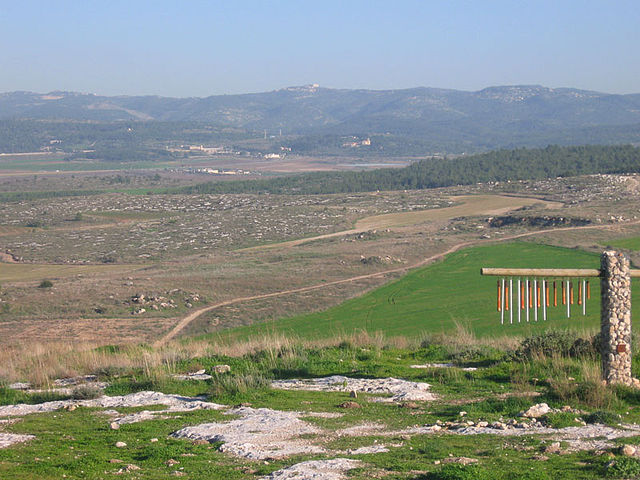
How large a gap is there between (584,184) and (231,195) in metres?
50.3

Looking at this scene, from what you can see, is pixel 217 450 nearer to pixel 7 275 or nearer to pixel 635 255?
pixel 635 255

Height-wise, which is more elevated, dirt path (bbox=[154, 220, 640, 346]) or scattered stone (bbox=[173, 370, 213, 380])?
scattered stone (bbox=[173, 370, 213, 380])

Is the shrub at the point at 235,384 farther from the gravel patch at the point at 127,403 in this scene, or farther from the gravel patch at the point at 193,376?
the gravel patch at the point at 193,376

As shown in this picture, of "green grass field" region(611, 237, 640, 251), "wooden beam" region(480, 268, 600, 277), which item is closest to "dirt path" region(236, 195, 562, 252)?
"green grass field" region(611, 237, 640, 251)

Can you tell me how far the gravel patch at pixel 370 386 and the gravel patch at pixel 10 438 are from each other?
15.6ft

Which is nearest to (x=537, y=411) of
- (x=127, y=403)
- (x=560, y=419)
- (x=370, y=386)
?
(x=560, y=419)

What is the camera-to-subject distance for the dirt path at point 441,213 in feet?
237

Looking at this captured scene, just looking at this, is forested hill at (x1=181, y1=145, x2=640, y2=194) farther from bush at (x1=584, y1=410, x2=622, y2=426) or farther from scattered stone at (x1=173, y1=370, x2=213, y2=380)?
bush at (x1=584, y1=410, x2=622, y2=426)

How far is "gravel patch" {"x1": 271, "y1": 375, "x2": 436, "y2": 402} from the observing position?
13.2m

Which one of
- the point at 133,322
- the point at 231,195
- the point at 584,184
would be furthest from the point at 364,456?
the point at 231,195

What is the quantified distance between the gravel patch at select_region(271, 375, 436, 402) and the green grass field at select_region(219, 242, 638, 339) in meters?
8.74

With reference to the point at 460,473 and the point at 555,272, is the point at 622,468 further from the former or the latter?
the point at 555,272

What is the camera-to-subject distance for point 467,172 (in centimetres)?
13025

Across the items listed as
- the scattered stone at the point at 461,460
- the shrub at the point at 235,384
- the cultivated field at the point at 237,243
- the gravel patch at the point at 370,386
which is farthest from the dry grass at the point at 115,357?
the cultivated field at the point at 237,243
